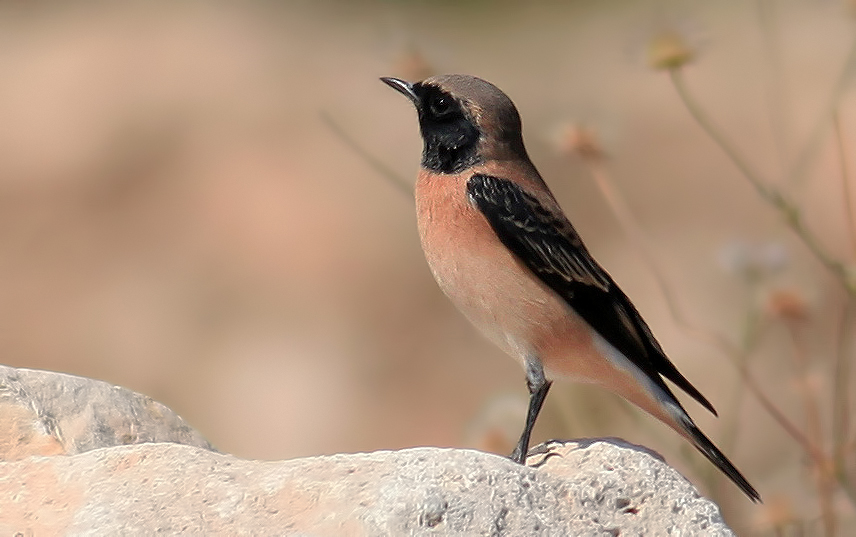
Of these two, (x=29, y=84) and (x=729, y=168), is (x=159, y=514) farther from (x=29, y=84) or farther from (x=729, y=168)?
(x=29, y=84)

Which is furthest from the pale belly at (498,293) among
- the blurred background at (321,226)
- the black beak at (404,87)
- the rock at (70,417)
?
the blurred background at (321,226)

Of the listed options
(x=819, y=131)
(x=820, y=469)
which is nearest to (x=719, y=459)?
(x=820, y=469)

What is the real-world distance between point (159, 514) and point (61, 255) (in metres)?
9.73

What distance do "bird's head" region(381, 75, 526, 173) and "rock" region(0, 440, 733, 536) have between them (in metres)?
1.89

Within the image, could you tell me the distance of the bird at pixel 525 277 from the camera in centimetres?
509

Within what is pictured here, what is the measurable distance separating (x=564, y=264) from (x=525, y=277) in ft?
0.71

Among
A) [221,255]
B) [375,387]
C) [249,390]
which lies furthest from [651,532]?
[221,255]

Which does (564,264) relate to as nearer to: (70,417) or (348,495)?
(348,495)

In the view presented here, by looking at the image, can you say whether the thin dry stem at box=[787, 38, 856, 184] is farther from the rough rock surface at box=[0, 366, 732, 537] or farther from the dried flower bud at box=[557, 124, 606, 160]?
the rough rock surface at box=[0, 366, 732, 537]

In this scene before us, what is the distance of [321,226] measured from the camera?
12156mm

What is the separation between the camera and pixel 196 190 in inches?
504

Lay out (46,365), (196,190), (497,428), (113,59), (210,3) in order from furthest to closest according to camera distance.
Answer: (210,3), (113,59), (196,190), (46,365), (497,428)

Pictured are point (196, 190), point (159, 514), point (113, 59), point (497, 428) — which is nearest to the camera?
point (159, 514)

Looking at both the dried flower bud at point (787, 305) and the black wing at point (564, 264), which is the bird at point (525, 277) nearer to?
the black wing at point (564, 264)
